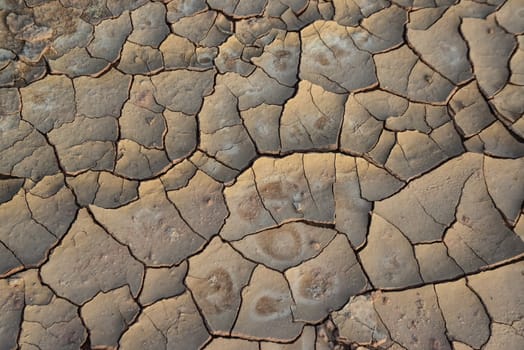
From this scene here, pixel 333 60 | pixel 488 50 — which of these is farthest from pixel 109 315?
pixel 488 50

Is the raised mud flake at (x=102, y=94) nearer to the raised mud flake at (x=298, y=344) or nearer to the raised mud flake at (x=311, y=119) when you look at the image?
the raised mud flake at (x=311, y=119)

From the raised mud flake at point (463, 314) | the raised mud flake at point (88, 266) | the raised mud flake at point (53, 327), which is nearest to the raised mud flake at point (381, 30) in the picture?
the raised mud flake at point (463, 314)

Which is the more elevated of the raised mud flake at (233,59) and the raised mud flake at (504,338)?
the raised mud flake at (233,59)

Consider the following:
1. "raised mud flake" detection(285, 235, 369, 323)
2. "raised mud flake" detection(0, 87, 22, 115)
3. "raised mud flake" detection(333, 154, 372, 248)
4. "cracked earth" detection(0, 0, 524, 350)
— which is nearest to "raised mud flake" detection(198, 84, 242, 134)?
"cracked earth" detection(0, 0, 524, 350)

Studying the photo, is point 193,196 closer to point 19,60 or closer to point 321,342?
point 321,342

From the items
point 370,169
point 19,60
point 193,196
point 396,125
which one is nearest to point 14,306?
point 193,196
